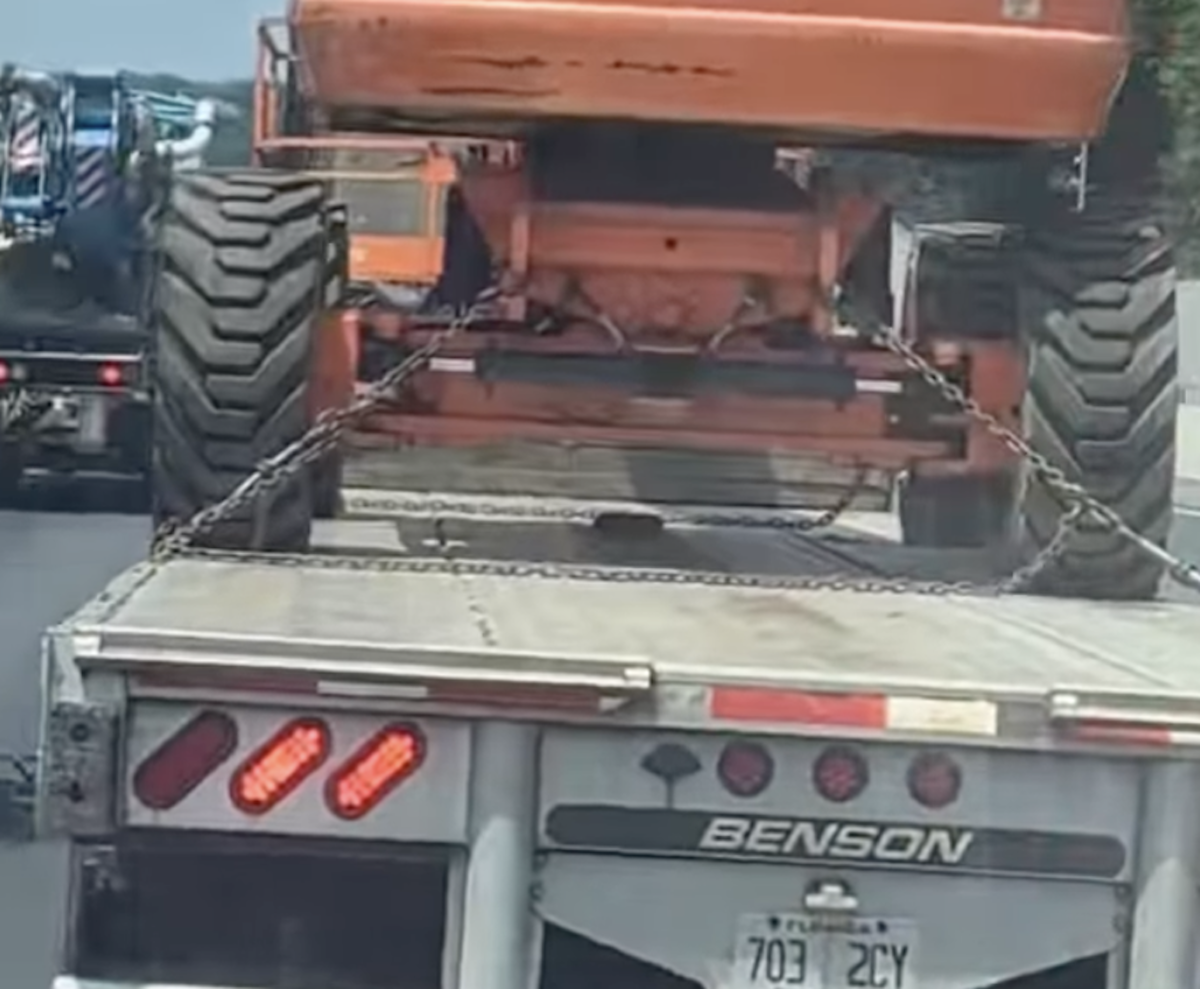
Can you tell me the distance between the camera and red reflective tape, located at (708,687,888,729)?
Result: 5.11 m

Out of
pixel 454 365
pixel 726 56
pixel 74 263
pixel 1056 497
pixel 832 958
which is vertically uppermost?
pixel 726 56

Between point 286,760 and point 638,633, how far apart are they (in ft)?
2.73

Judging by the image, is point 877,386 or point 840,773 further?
point 877,386

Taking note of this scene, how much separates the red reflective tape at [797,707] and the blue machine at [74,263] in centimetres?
1637

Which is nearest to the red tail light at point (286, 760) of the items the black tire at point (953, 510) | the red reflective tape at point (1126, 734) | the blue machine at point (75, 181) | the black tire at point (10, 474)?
the red reflective tape at point (1126, 734)

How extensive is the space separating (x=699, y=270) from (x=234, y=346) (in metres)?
1.27

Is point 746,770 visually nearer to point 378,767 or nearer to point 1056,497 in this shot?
point 378,767

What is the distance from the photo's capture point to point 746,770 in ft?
16.9

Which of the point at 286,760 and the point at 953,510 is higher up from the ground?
the point at 286,760

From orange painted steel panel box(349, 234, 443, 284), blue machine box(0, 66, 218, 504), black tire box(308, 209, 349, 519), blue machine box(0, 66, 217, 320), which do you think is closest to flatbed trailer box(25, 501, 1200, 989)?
black tire box(308, 209, 349, 519)

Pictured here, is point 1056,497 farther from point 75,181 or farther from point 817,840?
point 75,181

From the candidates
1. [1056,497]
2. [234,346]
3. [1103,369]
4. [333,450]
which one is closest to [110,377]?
[333,450]

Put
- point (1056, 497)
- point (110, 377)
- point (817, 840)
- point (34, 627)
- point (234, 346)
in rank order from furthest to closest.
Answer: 1. point (110, 377)
2. point (34, 627)
3. point (234, 346)
4. point (1056, 497)
5. point (817, 840)

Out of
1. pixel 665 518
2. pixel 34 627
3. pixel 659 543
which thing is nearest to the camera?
pixel 659 543
